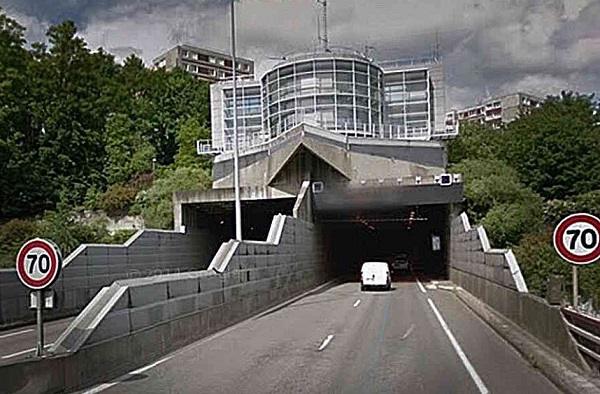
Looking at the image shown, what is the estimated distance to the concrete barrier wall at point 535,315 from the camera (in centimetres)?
1292

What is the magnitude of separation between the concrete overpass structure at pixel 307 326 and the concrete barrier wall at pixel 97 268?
19 centimetres

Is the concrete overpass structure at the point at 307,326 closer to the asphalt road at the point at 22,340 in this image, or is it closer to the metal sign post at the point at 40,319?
the metal sign post at the point at 40,319

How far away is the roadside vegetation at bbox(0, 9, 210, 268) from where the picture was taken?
66.8m

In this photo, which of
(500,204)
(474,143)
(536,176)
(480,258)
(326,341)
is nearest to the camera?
(326,341)

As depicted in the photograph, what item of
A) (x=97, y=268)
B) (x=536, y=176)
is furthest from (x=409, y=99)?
(x=97, y=268)

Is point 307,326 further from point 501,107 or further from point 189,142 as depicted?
point 501,107

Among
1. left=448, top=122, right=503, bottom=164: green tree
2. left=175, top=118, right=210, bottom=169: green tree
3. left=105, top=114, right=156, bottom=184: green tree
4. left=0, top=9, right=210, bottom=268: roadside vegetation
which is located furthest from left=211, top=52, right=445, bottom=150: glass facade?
left=105, top=114, right=156, bottom=184: green tree

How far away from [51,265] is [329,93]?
222ft

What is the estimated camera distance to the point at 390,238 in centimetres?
8294

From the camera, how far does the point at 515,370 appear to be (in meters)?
13.8

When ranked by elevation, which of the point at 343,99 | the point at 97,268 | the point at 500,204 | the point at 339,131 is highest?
the point at 343,99

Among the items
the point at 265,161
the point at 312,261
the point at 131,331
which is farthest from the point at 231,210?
the point at 131,331

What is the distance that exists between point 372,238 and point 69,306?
5572 cm

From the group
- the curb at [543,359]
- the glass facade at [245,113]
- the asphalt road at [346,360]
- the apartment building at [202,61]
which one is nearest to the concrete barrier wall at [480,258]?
the curb at [543,359]
